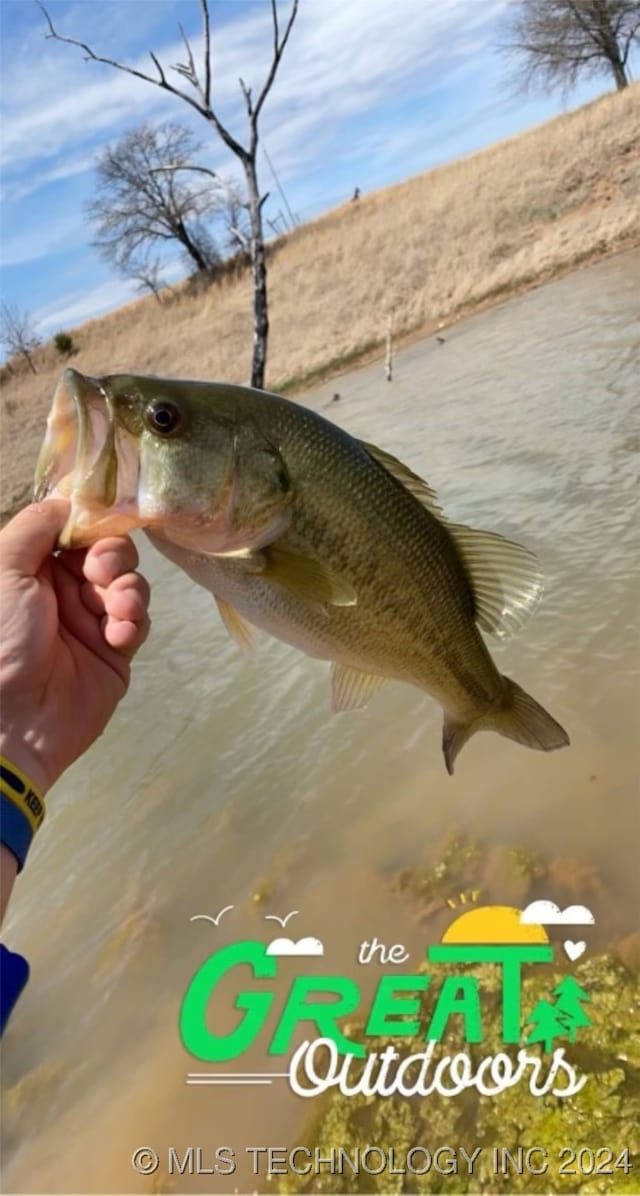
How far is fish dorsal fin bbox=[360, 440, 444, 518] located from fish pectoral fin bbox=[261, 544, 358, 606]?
0.32 metres

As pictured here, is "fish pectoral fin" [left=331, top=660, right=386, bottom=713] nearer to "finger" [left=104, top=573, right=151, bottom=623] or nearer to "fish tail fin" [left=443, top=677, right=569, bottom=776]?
"fish tail fin" [left=443, top=677, right=569, bottom=776]

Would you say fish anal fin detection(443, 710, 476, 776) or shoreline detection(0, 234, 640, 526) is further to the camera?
shoreline detection(0, 234, 640, 526)

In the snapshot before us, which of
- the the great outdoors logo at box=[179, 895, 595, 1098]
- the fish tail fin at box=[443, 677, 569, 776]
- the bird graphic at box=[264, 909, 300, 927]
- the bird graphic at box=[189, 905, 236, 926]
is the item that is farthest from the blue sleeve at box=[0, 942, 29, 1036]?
the bird graphic at box=[189, 905, 236, 926]

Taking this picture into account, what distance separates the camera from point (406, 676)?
2346 millimetres

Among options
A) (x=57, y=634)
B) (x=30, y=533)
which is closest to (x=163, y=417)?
(x=30, y=533)

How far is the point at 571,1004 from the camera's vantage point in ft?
10.2

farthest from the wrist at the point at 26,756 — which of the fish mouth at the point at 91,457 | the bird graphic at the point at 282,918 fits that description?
Answer: the bird graphic at the point at 282,918

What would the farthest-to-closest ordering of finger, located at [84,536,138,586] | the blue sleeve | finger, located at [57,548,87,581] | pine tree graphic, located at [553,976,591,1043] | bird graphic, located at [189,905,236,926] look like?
bird graphic, located at [189,905,236,926] < pine tree graphic, located at [553,976,591,1043] < finger, located at [57,548,87,581] < finger, located at [84,536,138,586] < the blue sleeve

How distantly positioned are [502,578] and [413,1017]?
2007 mm

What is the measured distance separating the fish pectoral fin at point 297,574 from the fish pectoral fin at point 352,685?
1.40 ft

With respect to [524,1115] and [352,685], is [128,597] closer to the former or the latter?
[352,685]

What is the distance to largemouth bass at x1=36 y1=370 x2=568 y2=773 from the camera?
1907 millimetres

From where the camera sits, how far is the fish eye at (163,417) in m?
1.92

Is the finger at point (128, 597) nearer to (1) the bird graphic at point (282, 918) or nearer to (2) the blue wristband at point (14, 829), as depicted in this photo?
(2) the blue wristband at point (14, 829)
